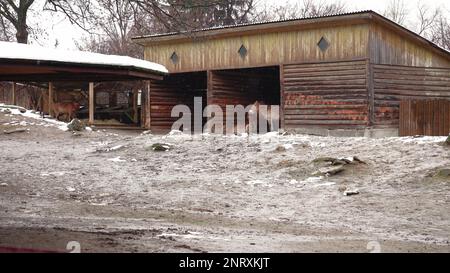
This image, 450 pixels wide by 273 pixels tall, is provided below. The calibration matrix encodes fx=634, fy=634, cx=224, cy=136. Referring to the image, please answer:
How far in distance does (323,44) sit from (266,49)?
2.65 meters

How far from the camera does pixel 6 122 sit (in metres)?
26.2

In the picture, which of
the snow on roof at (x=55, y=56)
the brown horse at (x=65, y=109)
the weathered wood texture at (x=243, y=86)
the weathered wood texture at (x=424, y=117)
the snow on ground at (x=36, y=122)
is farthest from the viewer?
the brown horse at (x=65, y=109)

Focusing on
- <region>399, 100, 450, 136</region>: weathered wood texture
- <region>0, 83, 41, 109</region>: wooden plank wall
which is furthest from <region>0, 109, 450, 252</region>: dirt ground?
<region>0, 83, 41, 109</region>: wooden plank wall

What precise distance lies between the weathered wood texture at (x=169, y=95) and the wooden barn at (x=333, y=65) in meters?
3.19

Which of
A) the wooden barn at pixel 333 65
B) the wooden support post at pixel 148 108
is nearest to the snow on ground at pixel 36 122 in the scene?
the wooden support post at pixel 148 108

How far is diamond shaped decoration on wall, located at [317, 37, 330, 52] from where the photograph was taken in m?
24.8

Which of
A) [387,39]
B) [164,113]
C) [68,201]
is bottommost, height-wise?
[68,201]

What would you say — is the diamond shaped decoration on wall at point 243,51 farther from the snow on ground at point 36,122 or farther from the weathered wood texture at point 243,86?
the snow on ground at point 36,122

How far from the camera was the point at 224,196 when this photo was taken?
1371 cm

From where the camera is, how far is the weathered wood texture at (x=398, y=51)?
24266 millimetres

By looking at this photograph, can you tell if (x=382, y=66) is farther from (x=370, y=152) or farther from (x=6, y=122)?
(x=6, y=122)

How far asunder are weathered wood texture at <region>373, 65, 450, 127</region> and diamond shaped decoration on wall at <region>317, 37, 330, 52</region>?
2014mm
